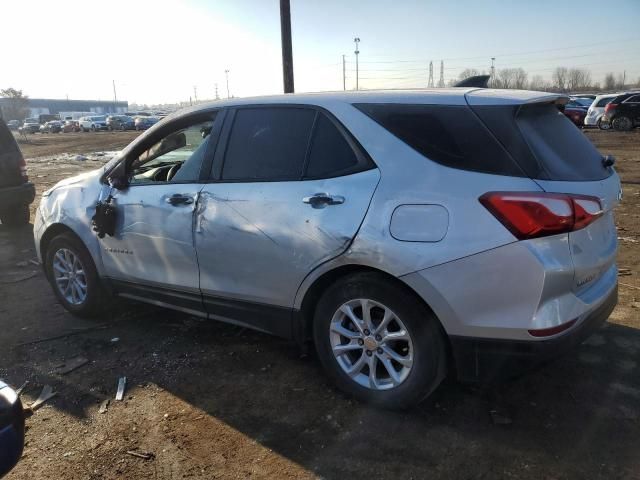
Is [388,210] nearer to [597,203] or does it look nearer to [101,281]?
[597,203]

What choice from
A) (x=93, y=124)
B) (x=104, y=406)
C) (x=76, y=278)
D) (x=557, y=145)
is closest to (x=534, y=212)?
(x=557, y=145)

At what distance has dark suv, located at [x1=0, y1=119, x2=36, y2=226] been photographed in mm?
7961

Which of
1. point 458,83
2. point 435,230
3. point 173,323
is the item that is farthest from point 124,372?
point 458,83

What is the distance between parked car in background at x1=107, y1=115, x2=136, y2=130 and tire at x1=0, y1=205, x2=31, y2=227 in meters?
50.4

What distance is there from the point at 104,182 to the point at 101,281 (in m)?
0.82

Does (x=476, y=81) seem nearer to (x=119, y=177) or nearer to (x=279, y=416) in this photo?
(x=279, y=416)

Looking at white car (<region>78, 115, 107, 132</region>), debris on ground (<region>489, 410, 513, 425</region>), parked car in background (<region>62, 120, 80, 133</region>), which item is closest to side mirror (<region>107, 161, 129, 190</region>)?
debris on ground (<region>489, 410, 513, 425</region>)

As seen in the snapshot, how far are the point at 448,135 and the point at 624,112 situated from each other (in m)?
24.8

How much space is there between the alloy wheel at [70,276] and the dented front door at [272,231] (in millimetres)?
1487

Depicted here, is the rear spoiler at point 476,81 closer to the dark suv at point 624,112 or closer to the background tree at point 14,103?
the dark suv at point 624,112

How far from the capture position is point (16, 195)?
8109 mm

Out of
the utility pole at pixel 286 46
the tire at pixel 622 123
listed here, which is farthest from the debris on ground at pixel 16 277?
the tire at pixel 622 123

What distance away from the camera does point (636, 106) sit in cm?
2338

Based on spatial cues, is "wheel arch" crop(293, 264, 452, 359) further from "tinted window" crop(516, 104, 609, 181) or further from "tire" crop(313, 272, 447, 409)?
"tinted window" crop(516, 104, 609, 181)
